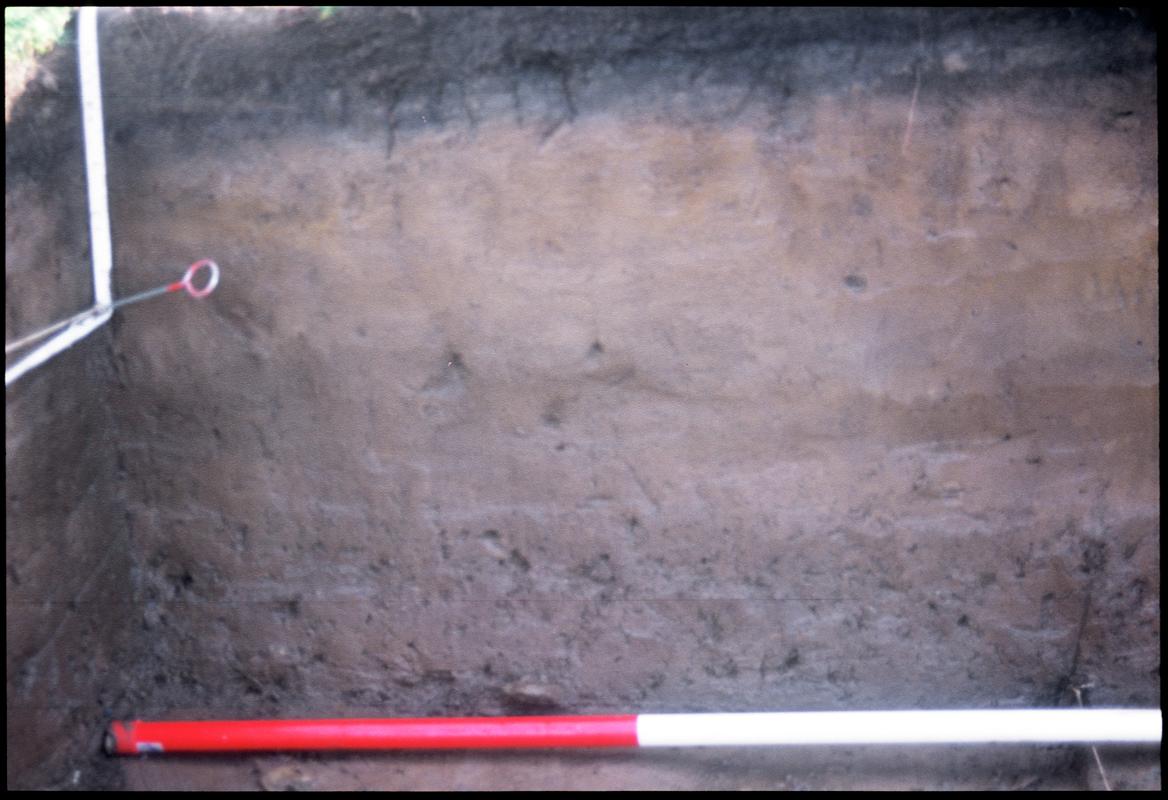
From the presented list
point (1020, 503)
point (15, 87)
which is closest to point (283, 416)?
point (15, 87)

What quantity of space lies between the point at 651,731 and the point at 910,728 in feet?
1.81

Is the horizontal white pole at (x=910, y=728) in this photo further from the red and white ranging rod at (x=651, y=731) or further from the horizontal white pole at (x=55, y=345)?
the horizontal white pole at (x=55, y=345)

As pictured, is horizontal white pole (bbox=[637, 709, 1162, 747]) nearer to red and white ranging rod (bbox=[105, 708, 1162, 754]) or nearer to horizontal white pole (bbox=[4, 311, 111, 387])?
red and white ranging rod (bbox=[105, 708, 1162, 754])

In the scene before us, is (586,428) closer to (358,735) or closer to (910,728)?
(358,735)

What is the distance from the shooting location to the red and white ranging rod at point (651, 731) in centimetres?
249

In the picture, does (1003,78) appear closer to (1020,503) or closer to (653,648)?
(1020,503)

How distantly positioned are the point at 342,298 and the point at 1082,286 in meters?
1.62

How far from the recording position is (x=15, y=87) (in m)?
2.33

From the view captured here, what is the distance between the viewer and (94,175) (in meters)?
2.48

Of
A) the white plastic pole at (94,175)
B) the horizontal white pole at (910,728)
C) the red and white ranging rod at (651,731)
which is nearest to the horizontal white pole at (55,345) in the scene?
the white plastic pole at (94,175)

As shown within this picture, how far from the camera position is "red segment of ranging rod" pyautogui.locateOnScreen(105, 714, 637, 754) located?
255 centimetres

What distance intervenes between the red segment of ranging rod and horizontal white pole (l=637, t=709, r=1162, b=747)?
0.13m

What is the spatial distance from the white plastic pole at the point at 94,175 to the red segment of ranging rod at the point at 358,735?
2.83 ft

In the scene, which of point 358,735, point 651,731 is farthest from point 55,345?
point 651,731
